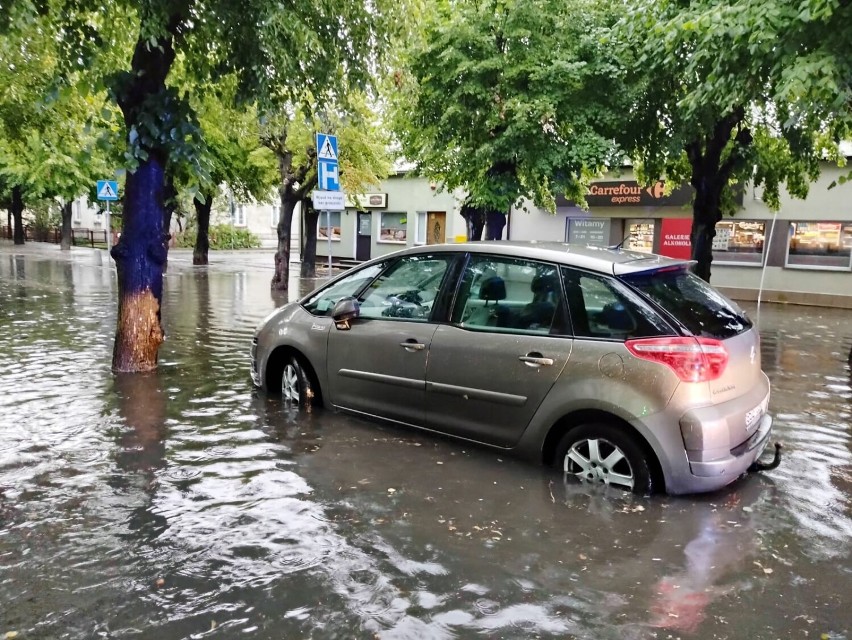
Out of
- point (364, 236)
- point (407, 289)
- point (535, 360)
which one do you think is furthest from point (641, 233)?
point (535, 360)

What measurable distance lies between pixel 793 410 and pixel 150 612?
251 inches

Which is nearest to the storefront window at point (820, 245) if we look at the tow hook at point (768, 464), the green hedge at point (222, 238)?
the tow hook at point (768, 464)

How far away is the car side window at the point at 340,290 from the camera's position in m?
5.96

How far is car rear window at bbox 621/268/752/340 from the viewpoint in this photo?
14.3 feet

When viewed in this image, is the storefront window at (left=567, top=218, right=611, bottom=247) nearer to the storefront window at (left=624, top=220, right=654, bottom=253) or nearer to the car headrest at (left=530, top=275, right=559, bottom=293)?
the storefront window at (left=624, top=220, right=654, bottom=253)

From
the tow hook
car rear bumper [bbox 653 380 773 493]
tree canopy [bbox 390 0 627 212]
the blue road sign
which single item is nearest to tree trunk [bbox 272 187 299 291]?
tree canopy [bbox 390 0 627 212]

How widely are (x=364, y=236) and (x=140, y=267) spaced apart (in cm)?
2293

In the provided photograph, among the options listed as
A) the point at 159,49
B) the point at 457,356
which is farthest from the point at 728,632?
the point at 159,49

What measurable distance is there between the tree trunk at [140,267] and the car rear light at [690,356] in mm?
5687

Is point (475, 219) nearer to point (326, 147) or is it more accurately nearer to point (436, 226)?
point (326, 147)

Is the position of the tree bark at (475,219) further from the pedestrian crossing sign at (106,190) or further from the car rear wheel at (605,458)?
the pedestrian crossing sign at (106,190)

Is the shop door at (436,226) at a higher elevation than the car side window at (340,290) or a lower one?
higher

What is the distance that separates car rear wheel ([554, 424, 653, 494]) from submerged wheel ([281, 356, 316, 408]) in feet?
8.33

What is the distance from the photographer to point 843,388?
8.12 metres
